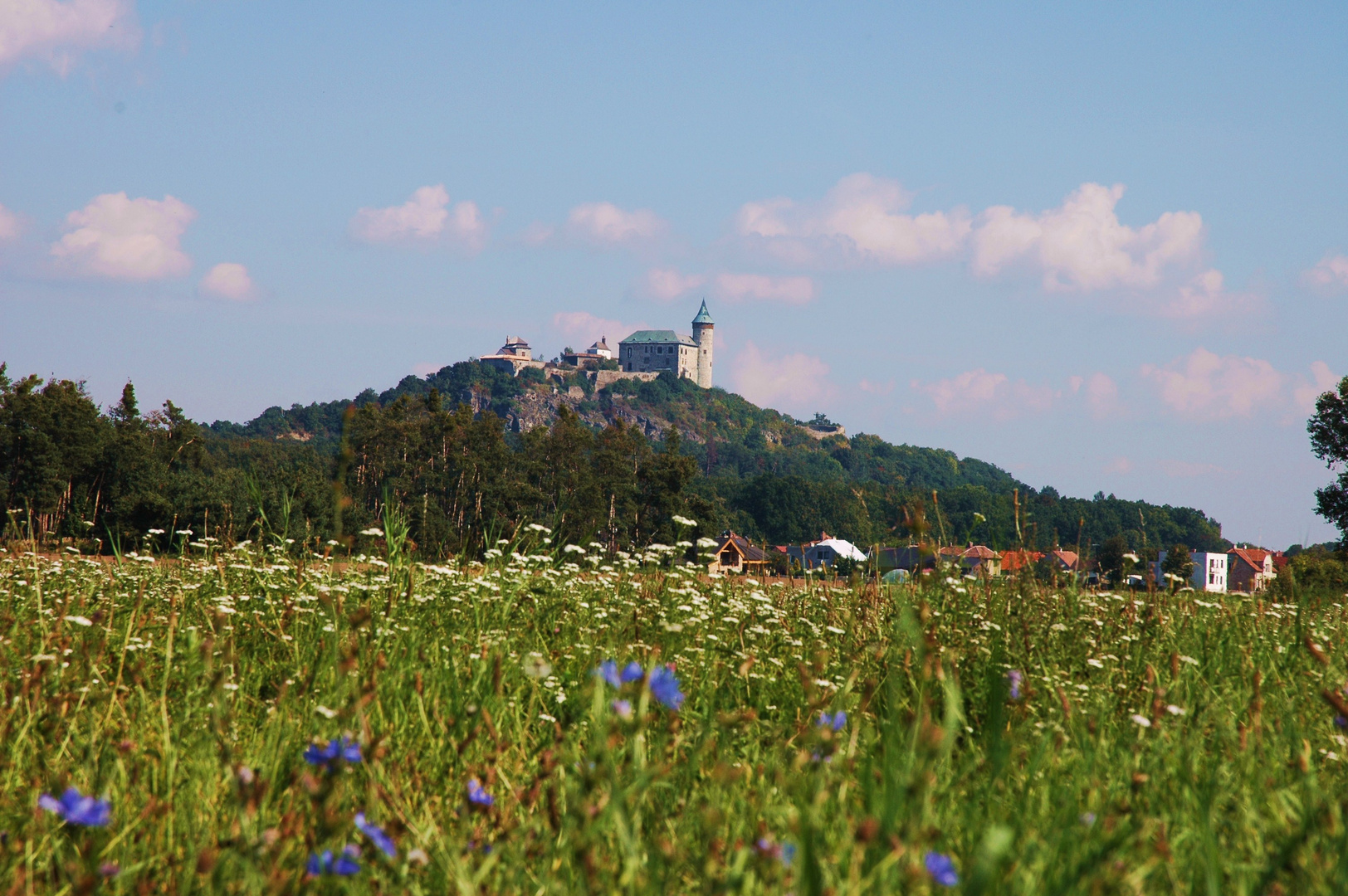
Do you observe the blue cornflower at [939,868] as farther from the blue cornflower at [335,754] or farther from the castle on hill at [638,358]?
the castle on hill at [638,358]

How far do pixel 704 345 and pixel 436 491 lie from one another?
140 metres

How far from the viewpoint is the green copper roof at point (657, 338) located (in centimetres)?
18700

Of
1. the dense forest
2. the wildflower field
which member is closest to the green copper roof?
the dense forest

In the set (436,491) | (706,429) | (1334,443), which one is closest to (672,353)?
(706,429)

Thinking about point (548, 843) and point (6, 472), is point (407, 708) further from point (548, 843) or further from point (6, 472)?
point (6, 472)

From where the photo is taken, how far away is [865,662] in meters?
4.36

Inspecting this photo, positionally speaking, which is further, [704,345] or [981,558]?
[704,345]

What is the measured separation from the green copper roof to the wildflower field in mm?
181820

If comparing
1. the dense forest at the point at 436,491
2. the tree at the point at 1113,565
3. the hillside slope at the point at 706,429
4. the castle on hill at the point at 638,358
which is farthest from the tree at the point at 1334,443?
the castle on hill at the point at 638,358

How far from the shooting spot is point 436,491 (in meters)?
53.6

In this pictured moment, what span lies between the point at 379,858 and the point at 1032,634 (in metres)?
3.32

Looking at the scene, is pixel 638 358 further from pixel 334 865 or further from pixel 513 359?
pixel 334 865

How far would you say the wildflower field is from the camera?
183cm

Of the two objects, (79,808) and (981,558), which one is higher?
(981,558)
